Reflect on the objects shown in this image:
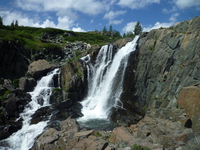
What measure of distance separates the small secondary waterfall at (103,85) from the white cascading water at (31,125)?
6.77 metres

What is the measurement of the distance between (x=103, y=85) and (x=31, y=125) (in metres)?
14.8

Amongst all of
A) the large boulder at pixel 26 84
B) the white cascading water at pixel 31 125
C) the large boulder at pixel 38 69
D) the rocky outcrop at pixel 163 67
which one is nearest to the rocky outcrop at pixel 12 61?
the large boulder at pixel 38 69

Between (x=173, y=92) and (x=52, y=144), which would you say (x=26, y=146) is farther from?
(x=173, y=92)

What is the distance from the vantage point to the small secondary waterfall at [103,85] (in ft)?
77.3

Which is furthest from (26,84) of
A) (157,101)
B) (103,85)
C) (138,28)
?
(138,28)

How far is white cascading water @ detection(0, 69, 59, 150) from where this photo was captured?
17.0 meters

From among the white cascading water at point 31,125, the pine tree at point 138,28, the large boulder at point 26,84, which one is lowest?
the white cascading water at point 31,125

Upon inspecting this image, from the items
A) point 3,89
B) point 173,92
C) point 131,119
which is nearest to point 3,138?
point 3,89

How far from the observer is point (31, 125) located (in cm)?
2100

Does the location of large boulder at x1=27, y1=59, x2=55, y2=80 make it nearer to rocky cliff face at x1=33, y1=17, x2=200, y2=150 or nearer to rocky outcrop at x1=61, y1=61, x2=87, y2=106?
rocky outcrop at x1=61, y1=61, x2=87, y2=106

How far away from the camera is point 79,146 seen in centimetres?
1204

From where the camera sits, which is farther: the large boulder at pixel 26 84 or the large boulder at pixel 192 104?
the large boulder at pixel 26 84

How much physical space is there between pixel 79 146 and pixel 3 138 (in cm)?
1268

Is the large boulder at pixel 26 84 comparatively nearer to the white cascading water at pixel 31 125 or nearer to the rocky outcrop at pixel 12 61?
the white cascading water at pixel 31 125
